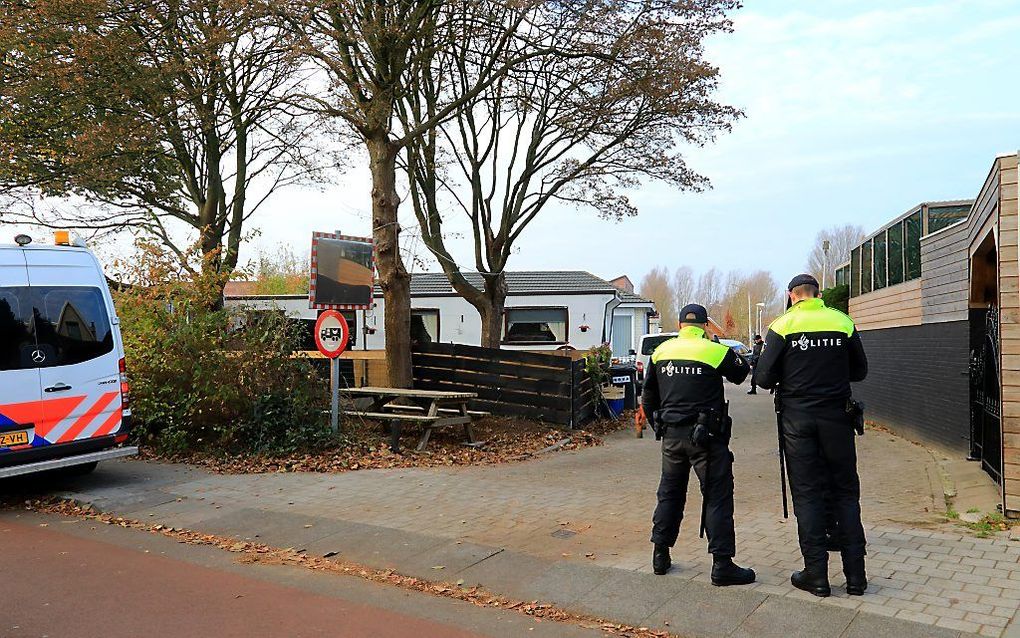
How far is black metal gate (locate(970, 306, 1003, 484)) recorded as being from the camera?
316 inches

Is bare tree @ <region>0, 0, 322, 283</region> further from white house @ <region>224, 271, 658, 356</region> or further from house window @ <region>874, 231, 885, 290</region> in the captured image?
house window @ <region>874, 231, 885, 290</region>

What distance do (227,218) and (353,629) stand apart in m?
16.5

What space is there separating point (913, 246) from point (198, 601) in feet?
41.2

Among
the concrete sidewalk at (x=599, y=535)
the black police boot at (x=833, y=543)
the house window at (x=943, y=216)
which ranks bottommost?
the concrete sidewalk at (x=599, y=535)

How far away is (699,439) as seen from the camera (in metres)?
5.32

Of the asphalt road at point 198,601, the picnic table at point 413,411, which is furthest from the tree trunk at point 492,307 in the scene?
the asphalt road at point 198,601

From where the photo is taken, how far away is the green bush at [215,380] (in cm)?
1062

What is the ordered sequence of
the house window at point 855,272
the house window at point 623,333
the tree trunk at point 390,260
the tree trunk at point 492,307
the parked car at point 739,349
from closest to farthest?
the parked car at point 739,349 → the tree trunk at point 390,260 → the house window at point 855,272 → the tree trunk at point 492,307 → the house window at point 623,333

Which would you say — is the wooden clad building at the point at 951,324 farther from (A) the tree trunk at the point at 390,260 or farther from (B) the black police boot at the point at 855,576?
(A) the tree trunk at the point at 390,260

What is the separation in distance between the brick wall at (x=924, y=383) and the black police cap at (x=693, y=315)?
20.2 feet

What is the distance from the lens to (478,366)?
13844mm

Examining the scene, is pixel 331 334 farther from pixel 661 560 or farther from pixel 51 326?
pixel 661 560

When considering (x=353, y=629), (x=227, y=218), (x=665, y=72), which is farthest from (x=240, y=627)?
(x=227, y=218)

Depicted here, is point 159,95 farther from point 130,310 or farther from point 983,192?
point 983,192
